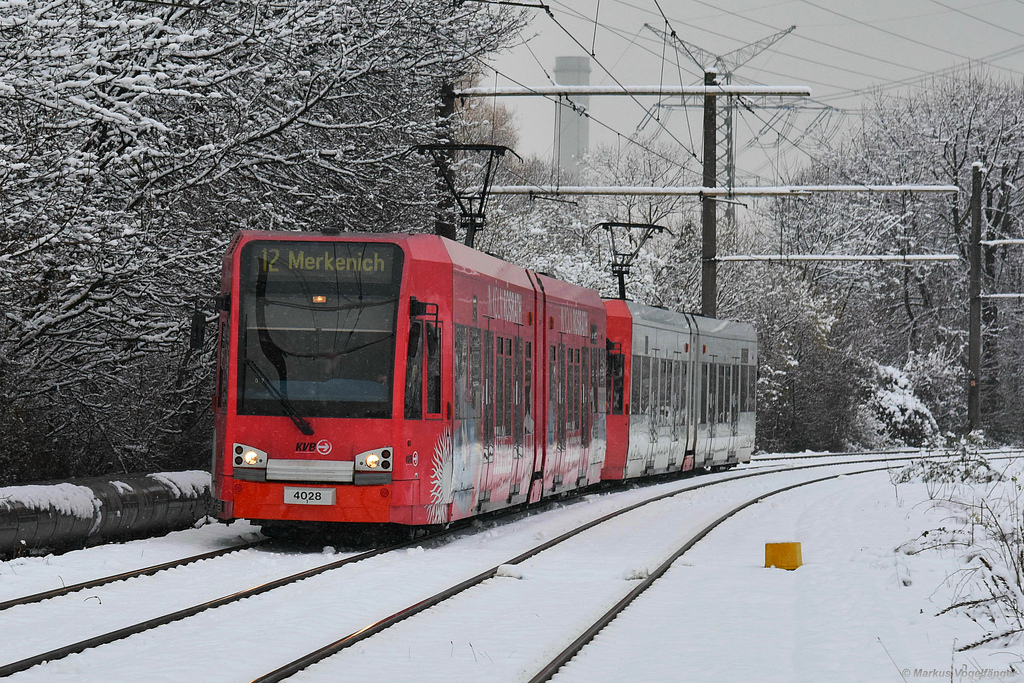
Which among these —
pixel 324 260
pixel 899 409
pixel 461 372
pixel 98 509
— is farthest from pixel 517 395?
pixel 899 409

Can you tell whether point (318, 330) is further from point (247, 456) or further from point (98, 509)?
point (98, 509)

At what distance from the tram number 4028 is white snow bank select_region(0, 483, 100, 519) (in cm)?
199

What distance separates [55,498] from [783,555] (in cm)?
683

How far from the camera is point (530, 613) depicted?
1091 centimetres

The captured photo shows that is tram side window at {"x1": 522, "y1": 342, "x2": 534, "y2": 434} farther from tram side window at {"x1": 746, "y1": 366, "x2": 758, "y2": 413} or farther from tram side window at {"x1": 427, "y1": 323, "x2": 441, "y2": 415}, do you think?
tram side window at {"x1": 746, "y1": 366, "x2": 758, "y2": 413}

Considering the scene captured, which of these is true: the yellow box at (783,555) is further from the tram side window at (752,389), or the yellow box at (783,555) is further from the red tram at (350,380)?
the tram side window at (752,389)

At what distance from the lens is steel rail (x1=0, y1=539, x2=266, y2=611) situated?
35.3ft

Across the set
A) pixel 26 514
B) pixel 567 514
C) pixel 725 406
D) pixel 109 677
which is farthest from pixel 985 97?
pixel 109 677

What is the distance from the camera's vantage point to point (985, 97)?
52.1 metres

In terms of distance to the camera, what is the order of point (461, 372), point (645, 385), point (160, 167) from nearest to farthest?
point (461, 372), point (160, 167), point (645, 385)

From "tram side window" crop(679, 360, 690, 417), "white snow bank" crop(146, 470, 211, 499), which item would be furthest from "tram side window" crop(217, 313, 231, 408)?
"tram side window" crop(679, 360, 690, 417)

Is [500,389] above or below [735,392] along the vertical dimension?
below

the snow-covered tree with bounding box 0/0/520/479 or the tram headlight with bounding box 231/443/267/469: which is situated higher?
the snow-covered tree with bounding box 0/0/520/479

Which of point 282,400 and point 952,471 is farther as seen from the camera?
point 952,471
